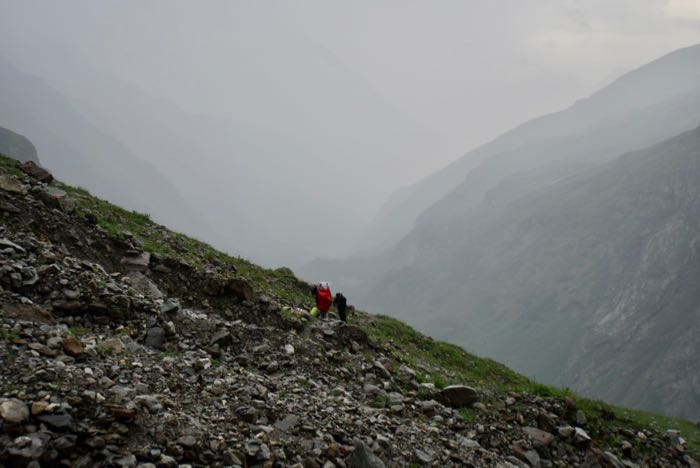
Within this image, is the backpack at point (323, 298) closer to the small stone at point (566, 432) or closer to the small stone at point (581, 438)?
the small stone at point (566, 432)

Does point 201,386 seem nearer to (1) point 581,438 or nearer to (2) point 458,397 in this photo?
(2) point 458,397

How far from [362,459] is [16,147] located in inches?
8247

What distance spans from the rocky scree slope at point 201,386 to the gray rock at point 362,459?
3 cm

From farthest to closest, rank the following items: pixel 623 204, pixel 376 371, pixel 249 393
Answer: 1. pixel 623 204
2. pixel 376 371
3. pixel 249 393

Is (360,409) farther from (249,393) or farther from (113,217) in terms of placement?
(113,217)

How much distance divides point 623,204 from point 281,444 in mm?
234204

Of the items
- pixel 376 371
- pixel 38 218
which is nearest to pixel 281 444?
pixel 376 371

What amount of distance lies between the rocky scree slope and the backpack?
1.19 metres

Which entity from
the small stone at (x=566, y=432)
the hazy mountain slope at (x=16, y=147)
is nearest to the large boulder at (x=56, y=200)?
the small stone at (x=566, y=432)

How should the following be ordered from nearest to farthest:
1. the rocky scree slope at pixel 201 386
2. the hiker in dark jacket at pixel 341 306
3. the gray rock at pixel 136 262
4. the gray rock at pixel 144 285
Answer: the rocky scree slope at pixel 201 386 → the gray rock at pixel 144 285 → the gray rock at pixel 136 262 → the hiker in dark jacket at pixel 341 306

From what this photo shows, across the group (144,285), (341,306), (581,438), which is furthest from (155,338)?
(581,438)

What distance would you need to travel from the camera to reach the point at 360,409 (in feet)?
33.9

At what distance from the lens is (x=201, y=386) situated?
9.03 metres

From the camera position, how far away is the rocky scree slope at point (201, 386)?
664 centimetres
